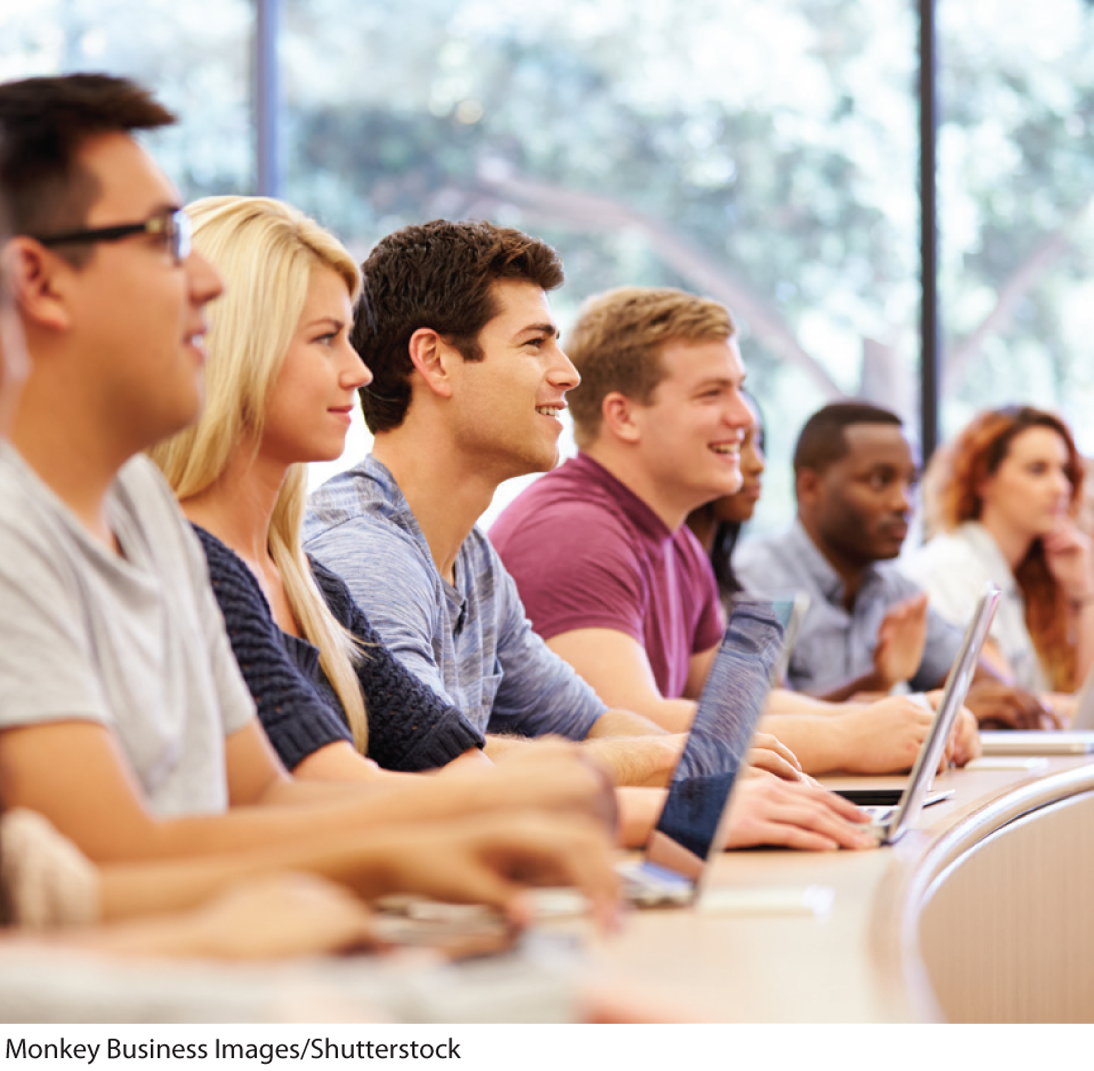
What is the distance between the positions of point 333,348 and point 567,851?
744 mm

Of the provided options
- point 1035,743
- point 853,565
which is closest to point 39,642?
point 1035,743

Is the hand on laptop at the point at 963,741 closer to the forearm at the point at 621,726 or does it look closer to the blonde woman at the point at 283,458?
the forearm at the point at 621,726

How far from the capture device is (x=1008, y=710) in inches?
97.6

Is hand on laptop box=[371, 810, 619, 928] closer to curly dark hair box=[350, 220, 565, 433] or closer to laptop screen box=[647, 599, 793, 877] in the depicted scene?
laptop screen box=[647, 599, 793, 877]

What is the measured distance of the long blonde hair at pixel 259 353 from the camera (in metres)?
1.29

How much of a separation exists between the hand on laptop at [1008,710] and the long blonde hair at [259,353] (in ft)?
4.56

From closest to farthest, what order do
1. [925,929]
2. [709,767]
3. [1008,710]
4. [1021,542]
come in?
[709,767], [925,929], [1008,710], [1021,542]

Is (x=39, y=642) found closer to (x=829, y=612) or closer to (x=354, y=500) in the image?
(x=354, y=500)

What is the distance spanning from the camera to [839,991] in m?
0.76

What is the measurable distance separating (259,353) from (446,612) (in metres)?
0.57

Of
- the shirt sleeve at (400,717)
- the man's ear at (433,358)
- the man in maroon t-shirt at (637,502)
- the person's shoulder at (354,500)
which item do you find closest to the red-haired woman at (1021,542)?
the man in maroon t-shirt at (637,502)

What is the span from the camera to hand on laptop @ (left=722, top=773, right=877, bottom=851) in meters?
1.21

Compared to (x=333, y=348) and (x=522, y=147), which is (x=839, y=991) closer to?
(x=333, y=348)

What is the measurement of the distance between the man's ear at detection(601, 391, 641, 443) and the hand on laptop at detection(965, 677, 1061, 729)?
2.41 ft
